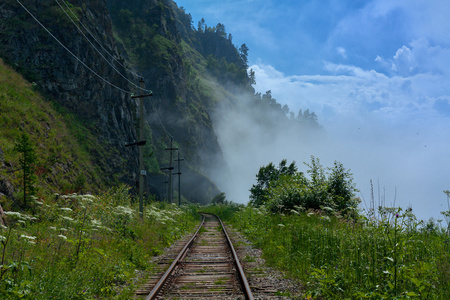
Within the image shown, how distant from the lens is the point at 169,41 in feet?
315

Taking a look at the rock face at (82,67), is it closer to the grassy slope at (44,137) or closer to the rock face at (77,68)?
the rock face at (77,68)

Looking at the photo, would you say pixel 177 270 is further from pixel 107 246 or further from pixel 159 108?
pixel 159 108

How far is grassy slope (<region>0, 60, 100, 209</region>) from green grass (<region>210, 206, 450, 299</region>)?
46.3 ft

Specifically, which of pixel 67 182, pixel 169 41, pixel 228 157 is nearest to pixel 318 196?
pixel 67 182

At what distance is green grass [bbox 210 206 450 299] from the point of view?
441cm

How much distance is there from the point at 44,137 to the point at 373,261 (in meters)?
25.8

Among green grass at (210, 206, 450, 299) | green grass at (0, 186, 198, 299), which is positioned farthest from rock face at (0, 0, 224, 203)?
green grass at (210, 206, 450, 299)

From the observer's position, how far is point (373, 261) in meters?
5.36

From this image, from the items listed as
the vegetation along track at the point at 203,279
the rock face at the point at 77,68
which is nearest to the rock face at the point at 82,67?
the rock face at the point at 77,68

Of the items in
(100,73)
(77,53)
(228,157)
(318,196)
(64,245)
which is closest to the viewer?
(64,245)

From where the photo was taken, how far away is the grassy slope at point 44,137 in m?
19.7

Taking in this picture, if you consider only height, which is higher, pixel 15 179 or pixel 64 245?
pixel 15 179

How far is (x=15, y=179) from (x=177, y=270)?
11562 mm

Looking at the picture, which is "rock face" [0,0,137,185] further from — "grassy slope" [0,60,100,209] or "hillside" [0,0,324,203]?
"grassy slope" [0,60,100,209]
